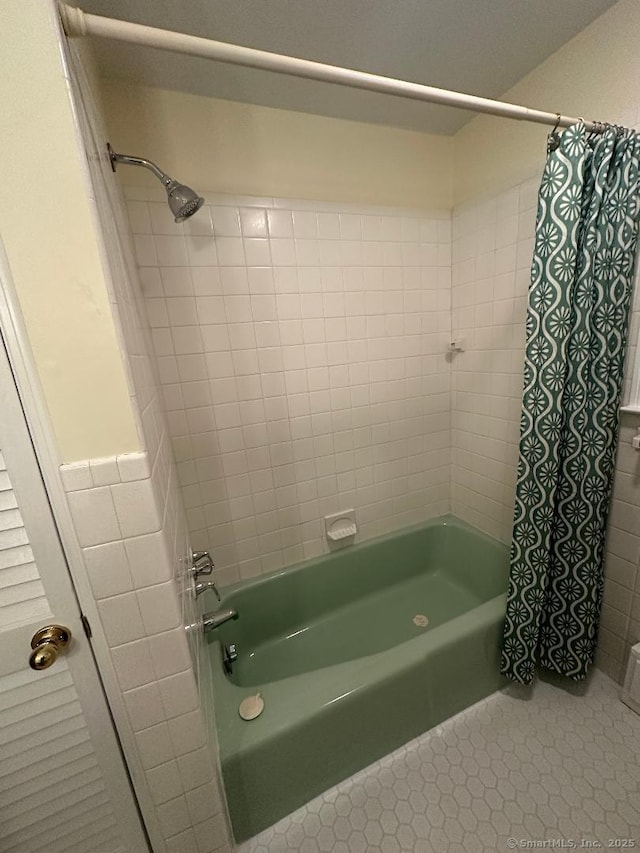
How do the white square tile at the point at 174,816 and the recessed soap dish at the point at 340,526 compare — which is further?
the recessed soap dish at the point at 340,526

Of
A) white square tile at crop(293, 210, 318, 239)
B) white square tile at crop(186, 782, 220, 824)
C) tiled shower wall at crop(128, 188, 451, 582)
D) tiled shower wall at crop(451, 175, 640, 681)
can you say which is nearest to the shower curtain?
tiled shower wall at crop(451, 175, 640, 681)

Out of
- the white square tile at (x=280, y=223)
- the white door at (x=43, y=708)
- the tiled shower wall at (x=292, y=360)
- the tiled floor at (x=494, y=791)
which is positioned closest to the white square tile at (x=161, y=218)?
the tiled shower wall at (x=292, y=360)

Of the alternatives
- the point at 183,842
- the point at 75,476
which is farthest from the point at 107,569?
the point at 183,842

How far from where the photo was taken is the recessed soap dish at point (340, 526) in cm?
159

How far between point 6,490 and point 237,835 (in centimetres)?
120

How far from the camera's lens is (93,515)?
1.81ft

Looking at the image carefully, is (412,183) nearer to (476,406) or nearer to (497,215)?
(497,215)

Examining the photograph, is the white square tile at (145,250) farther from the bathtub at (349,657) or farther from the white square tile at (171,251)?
the bathtub at (349,657)

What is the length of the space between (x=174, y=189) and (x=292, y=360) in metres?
0.70

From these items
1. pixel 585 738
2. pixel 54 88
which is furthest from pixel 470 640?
pixel 54 88

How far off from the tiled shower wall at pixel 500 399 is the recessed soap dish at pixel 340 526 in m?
0.70

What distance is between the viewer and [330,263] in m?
1.39

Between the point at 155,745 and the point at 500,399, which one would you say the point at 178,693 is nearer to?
the point at 155,745

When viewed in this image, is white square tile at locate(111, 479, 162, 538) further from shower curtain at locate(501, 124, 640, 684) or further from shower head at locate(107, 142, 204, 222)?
shower curtain at locate(501, 124, 640, 684)
